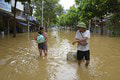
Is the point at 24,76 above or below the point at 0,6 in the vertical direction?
below

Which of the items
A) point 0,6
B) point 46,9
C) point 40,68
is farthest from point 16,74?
point 46,9

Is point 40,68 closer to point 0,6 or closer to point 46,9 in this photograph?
point 0,6

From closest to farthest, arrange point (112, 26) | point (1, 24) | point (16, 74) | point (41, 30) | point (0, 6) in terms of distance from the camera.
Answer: point (16, 74) → point (41, 30) → point (0, 6) → point (1, 24) → point (112, 26)

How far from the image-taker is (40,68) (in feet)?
20.0

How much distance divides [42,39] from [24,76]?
2.72 metres

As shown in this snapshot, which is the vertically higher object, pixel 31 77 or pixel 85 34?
pixel 85 34

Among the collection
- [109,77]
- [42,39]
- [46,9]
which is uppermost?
[46,9]

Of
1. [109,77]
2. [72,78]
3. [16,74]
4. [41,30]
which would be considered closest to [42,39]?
[41,30]

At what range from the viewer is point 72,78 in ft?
16.1

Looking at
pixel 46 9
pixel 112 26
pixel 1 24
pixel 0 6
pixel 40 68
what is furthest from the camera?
pixel 46 9

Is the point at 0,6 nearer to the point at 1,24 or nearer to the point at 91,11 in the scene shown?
the point at 1,24

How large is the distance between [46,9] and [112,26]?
89.8 ft

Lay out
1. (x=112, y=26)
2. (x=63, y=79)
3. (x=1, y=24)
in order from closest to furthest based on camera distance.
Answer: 1. (x=63, y=79)
2. (x=1, y=24)
3. (x=112, y=26)

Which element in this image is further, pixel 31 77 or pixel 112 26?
pixel 112 26
